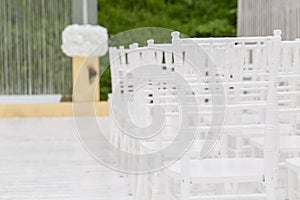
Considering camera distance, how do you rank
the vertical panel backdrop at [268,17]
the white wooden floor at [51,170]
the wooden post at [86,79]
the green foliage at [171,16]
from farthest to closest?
the green foliage at [171,16]
the wooden post at [86,79]
the vertical panel backdrop at [268,17]
the white wooden floor at [51,170]

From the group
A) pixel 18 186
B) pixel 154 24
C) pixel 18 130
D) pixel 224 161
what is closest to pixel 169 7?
pixel 154 24

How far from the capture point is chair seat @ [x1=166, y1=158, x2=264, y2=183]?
2.25m

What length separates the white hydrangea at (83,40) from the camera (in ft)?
23.7

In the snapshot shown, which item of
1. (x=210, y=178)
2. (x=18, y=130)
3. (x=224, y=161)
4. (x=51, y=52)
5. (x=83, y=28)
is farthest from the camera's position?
(x=51, y=52)

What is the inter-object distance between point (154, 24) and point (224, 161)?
654cm

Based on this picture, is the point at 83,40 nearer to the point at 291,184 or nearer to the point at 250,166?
the point at 291,184

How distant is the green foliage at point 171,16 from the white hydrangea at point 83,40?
1.43 metres

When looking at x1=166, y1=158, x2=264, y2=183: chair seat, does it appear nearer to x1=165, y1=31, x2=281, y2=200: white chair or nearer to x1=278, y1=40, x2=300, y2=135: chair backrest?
x1=165, y1=31, x2=281, y2=200: white chair

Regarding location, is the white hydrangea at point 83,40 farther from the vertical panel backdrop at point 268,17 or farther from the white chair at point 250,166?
the white chair at point 250,166

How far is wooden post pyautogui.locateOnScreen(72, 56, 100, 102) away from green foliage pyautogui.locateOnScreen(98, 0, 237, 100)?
124 centimetres

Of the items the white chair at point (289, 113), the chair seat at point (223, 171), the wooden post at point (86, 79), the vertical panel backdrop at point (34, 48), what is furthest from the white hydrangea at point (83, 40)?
the chair seat at point (223, 171)

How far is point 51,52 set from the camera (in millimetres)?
7930

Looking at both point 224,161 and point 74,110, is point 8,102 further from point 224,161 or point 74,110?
point 224,161

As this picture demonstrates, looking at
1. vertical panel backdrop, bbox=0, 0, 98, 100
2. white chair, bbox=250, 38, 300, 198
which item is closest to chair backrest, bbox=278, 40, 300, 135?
white chair, bbox=250, 38, 300, 198
